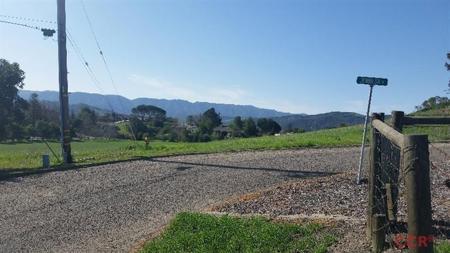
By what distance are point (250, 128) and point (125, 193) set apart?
46.0 m

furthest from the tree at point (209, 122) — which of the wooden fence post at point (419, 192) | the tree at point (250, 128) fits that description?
the wooden fence post at point (419, 192)

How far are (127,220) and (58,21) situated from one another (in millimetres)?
11000

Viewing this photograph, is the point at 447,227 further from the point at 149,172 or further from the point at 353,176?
the point at 149,172

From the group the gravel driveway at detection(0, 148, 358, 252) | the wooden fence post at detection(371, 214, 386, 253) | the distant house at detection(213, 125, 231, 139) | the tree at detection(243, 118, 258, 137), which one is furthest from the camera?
the distant house at detection(213, 125, 231, 139)

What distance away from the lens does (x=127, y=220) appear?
926 cm

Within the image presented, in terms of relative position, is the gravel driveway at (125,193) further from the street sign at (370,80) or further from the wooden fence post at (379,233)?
the wooden fence post at (379,233)

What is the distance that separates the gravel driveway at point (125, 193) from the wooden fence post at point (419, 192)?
207 inches

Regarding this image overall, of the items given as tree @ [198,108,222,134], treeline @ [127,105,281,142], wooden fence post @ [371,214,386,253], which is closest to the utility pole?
wooden fence post @ [371,214,386,253]

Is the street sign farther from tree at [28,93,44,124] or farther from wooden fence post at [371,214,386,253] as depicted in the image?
tree at [28,93,44,124]

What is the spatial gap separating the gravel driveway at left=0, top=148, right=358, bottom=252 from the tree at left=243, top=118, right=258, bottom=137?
123ft

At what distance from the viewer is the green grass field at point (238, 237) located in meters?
6.01

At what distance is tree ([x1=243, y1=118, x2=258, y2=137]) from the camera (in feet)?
182

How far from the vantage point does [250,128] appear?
2260 inches

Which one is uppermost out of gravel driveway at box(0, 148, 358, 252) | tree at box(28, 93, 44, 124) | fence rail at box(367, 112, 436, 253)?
tree at box(28, 93, 44, 124)
